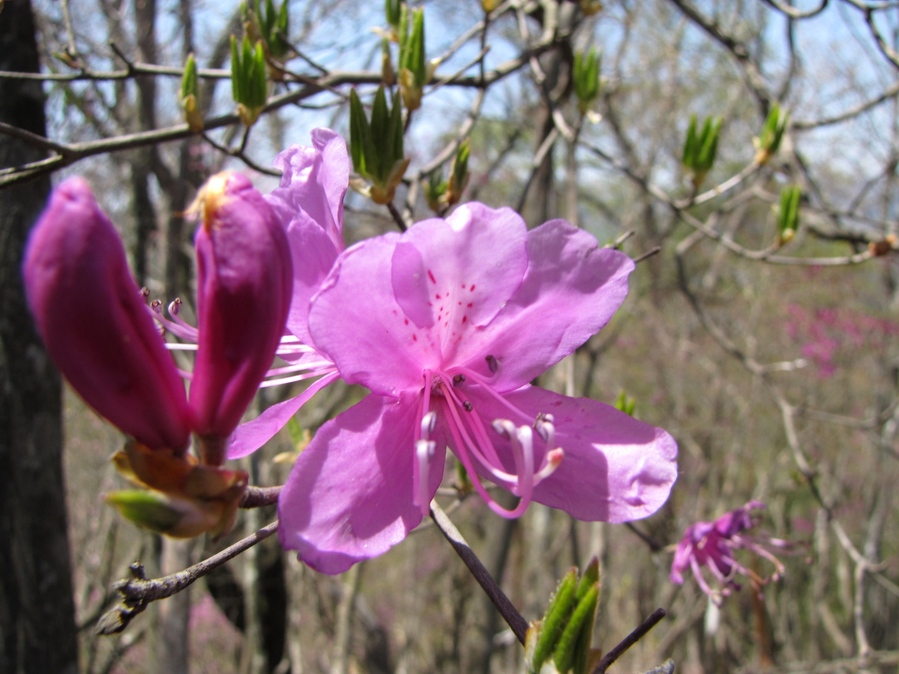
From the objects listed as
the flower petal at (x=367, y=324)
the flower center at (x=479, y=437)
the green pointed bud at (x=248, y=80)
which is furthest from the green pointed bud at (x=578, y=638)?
the green pointed bud at (x=248, y=80)

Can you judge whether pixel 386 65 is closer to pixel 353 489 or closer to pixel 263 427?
pixel 263 427

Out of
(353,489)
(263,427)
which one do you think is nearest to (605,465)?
(353,489)

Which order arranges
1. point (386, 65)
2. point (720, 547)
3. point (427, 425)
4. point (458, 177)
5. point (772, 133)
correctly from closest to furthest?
1. point (427, 425)
2. point (458, 177)
3. point (386, 65)
4. point (720, 547)
5. point (772, 133)

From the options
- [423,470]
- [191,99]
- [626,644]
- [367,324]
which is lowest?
[626,644]

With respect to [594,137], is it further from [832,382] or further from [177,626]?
[177,626]

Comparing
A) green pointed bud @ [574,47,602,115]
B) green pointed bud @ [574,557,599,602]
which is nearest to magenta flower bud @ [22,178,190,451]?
green pointed bud @ [574,557,599,602]

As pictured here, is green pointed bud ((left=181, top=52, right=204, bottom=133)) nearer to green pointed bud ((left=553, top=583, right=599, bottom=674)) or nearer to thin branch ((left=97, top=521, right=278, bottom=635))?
thin branch ((left=97, top=521, right=278, bottom=635))

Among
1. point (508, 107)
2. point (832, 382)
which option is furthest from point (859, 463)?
point (508, 107)
